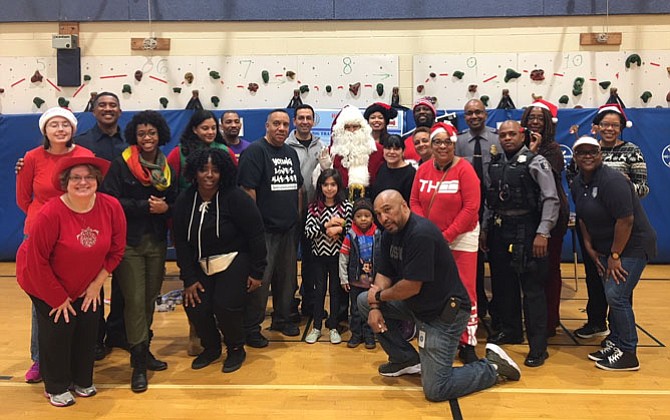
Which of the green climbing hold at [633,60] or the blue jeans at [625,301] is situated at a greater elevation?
the green climbing hold at [633,60]

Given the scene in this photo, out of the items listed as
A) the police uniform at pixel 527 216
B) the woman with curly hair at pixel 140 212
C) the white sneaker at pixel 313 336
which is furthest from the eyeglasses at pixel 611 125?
the woman with curly hair at pixel 140 212

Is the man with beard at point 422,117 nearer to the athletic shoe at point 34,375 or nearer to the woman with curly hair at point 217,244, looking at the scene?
the woman with curly hair at point 217,244

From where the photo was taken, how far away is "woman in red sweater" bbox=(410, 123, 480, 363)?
12.1 feet

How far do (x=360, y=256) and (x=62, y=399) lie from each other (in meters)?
2.16

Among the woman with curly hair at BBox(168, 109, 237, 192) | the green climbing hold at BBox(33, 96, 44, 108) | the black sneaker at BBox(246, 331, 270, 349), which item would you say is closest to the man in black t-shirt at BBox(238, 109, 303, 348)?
the black sneaker at BBox(246, 331, 270, 349)

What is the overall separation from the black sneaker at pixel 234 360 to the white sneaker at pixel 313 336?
58cm

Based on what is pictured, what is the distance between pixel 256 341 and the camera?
4.31 meters

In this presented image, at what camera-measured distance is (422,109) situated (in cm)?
484

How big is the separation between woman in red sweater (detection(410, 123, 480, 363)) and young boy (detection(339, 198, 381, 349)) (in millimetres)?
504

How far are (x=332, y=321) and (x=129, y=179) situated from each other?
1925mm

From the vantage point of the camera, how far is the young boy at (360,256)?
418cm

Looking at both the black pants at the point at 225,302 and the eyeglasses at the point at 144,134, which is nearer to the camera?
the eyeglasses at the point at 144,134

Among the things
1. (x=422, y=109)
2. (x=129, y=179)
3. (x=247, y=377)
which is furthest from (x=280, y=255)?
(x=422, y=109)

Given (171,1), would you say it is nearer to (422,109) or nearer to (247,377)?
(422,109)
